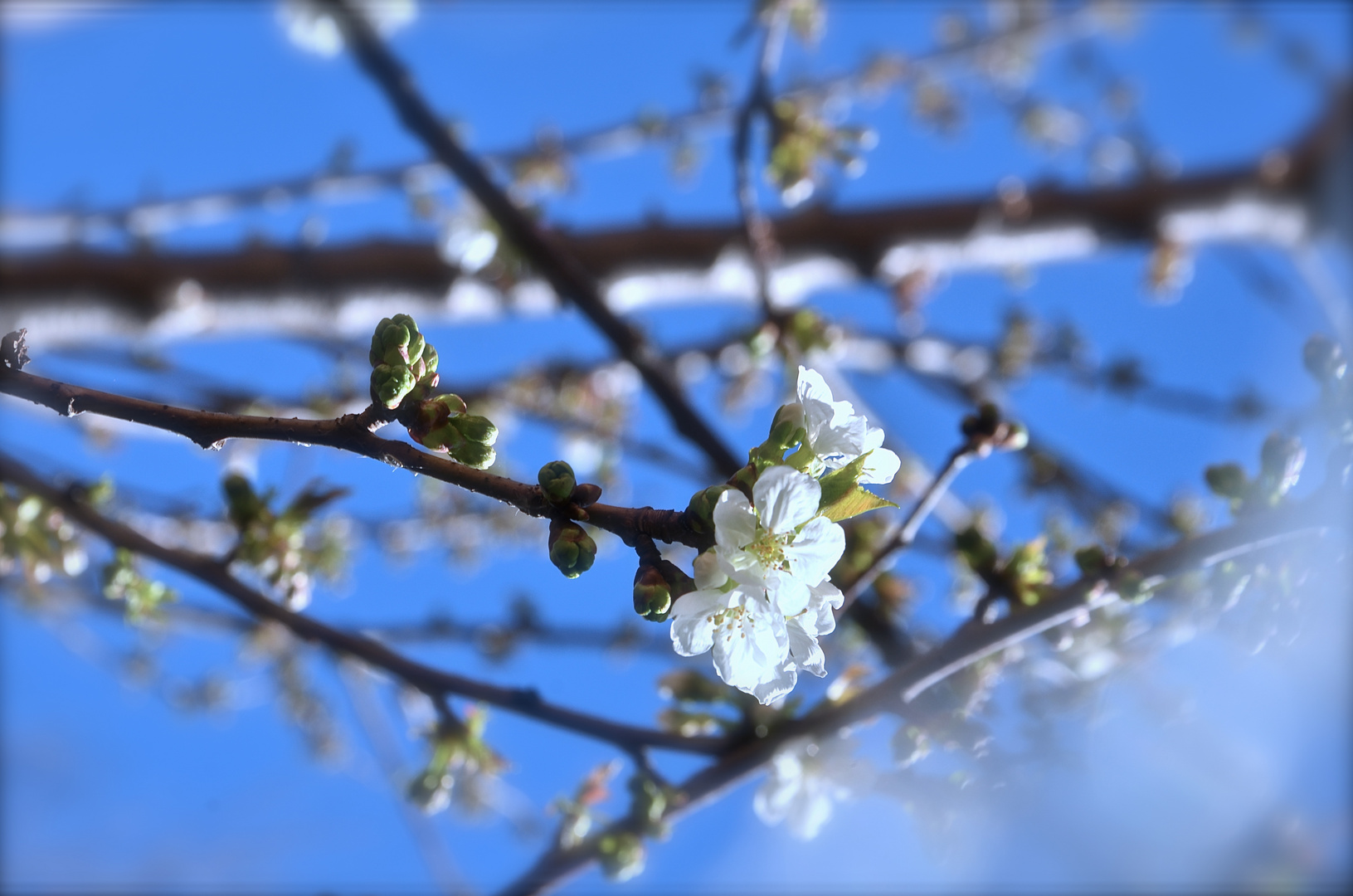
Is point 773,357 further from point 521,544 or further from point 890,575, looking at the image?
point 521,544

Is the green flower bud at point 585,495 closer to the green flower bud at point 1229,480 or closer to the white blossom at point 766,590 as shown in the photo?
the white blossom at point 766,590

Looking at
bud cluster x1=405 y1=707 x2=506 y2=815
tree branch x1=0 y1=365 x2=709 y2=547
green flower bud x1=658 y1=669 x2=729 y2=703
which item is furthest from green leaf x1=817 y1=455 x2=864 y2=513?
bud cluster x1=405 y1=707 x2=506 y2=815

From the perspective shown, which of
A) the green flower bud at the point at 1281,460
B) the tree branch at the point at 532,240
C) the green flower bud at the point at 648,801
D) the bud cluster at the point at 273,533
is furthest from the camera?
the tree branch at the point at 532,240

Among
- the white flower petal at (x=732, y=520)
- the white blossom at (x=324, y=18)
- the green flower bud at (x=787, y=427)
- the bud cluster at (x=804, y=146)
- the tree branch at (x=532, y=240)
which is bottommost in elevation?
the white flower petal at (x=732, y=520)

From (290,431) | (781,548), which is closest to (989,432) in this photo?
(781,548)

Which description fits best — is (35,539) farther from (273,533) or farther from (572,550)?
(572,550)

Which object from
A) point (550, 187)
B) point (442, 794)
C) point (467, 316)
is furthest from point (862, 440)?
point (550, 187)

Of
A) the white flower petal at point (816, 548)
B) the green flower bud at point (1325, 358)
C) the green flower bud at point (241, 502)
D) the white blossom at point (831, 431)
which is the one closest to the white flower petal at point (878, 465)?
the white blossom at point (831, 431)

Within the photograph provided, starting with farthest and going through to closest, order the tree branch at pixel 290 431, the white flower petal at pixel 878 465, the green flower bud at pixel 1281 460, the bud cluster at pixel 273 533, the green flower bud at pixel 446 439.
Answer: the bud cluster at pixel 273 533
the green flower bud at pixel 1281 460
the white flower petal at pixel 878 465
the green flower bud at pixel 446 439
the tree branch at pixel 290 431
